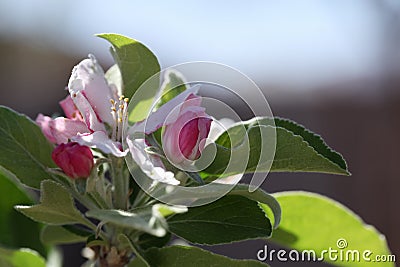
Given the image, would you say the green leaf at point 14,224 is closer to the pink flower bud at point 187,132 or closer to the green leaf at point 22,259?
the green leaf at point 22,259

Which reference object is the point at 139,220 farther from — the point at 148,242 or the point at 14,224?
the point at 14,224

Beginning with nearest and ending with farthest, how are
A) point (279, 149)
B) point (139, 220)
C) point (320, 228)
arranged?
point (139, 220) < point (279, 149) < point (320, 228)

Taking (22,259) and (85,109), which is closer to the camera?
(85,109)

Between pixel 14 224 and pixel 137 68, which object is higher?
pixel 137 68

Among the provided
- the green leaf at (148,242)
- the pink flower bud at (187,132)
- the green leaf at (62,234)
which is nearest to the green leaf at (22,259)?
the green leaf at (62,234)

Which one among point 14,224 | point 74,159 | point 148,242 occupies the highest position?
point 74,159

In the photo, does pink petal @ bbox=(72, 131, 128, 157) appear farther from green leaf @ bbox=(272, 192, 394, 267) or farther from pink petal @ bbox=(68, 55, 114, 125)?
green leaf @ bbox=(272, 192, 394, 267)

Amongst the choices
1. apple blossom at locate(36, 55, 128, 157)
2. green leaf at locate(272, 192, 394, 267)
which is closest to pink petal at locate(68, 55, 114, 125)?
apple blossom at locate(36, 55, 128, 157)

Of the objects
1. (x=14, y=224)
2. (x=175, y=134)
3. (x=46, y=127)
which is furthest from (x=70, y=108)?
(x=14, y=224)
